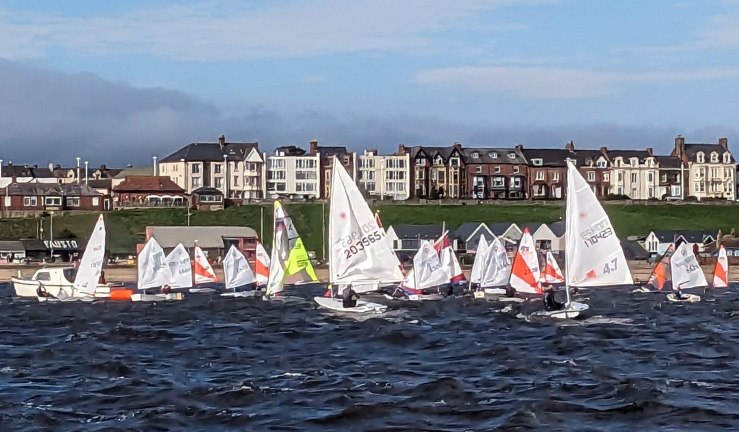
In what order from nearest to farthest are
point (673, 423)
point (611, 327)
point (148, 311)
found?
point (673, 423) → point (611, 327) → point (148, 311)

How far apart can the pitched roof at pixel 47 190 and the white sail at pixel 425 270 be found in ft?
256

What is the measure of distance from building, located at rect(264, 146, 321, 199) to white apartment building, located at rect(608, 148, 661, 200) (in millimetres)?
36490

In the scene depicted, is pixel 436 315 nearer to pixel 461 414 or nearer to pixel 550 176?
pixel 461 414

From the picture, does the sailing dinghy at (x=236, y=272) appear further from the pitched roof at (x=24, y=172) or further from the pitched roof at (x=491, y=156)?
the pitched roof at (x=24, y=172)

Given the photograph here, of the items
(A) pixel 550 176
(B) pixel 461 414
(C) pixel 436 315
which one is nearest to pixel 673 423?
(B) pixel 461 414

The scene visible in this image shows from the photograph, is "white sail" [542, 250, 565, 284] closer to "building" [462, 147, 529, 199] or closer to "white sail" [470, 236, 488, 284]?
"white sail" [470, 236, 488, 284]

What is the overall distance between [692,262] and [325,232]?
55837 millimetres

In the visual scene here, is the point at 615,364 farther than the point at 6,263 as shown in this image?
No

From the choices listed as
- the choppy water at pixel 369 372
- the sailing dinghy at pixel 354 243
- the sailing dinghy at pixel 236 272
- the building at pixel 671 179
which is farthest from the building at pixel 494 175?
the sailing dinghy at pixel 354 243

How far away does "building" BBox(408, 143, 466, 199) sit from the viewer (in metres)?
145

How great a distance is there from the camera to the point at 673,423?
23.4 meters

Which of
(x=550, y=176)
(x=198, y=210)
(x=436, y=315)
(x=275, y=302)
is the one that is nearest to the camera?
(x=436, y=315)

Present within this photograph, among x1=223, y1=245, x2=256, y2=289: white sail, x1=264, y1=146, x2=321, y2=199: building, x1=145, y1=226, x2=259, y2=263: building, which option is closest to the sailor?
x1=223, y1=245, x2=256, y2=289: white sail

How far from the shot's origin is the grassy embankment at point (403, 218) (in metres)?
115
